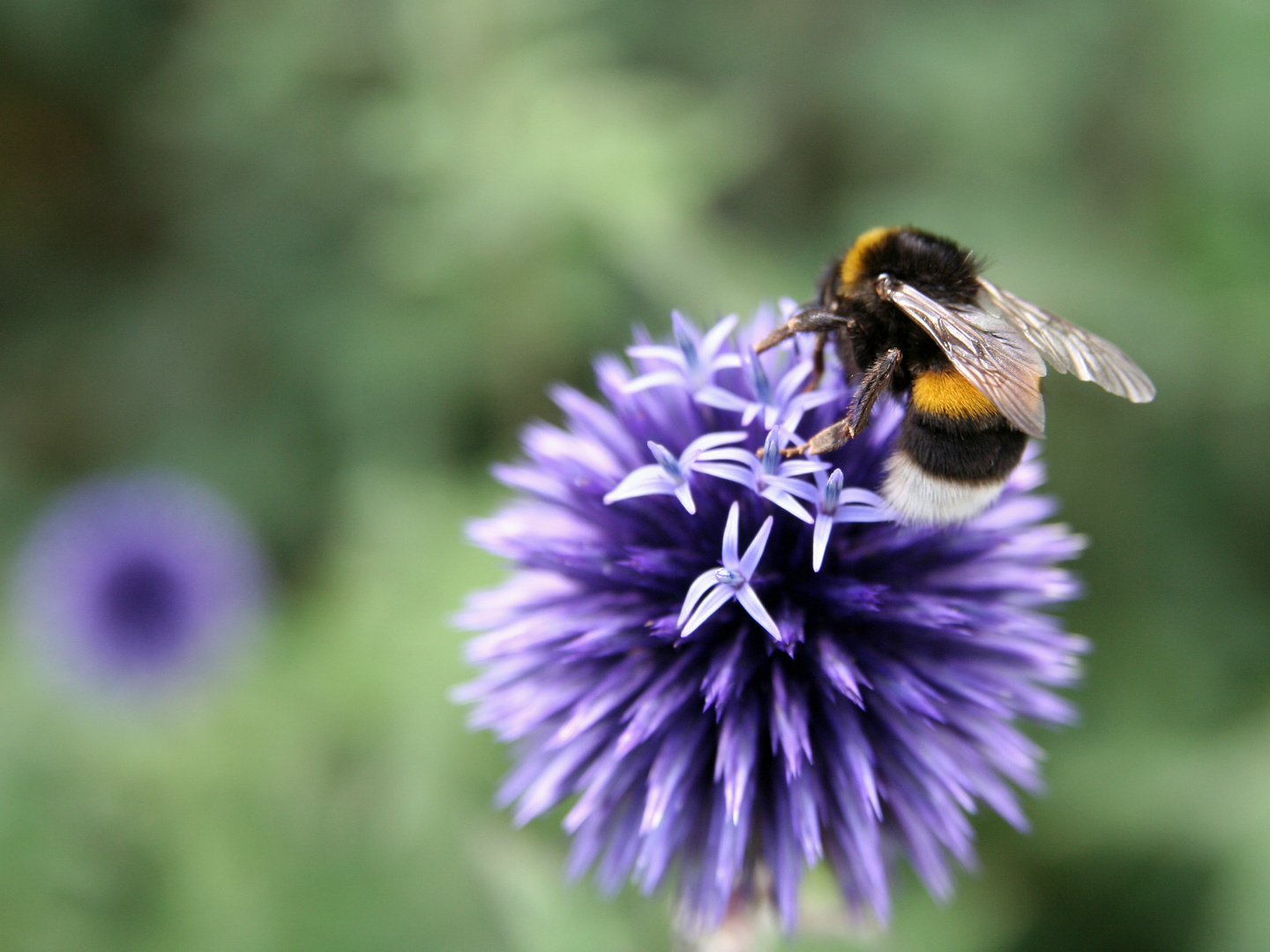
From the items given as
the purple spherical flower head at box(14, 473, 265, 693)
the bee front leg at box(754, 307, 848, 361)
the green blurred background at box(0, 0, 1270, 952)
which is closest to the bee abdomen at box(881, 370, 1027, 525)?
the bee front leg at box(754, 307, 848, 361)

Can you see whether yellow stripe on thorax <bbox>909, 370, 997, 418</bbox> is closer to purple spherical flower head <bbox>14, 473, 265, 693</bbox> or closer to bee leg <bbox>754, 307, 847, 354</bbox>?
bee leg <bbox>754, 307, 847, 354</bbox>

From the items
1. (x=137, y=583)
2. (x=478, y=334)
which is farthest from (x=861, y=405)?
(x=137, y=583)

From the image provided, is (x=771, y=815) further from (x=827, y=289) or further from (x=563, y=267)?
(x=563, y=267)

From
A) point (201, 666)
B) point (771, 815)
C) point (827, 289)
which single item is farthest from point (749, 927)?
point (201, 666)

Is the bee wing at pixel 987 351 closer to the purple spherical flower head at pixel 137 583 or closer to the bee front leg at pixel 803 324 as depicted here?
the bee front leg at pixel 803 324

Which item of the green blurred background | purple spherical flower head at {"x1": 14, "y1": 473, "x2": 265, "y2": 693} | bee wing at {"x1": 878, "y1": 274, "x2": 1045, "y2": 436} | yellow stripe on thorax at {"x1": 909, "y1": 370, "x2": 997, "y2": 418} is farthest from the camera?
purple spherical flower head at {"x1": 14, "y1": 473, "x2": 265, "y2": 693}

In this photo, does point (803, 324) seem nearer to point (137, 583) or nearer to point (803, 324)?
point (803, 324)
